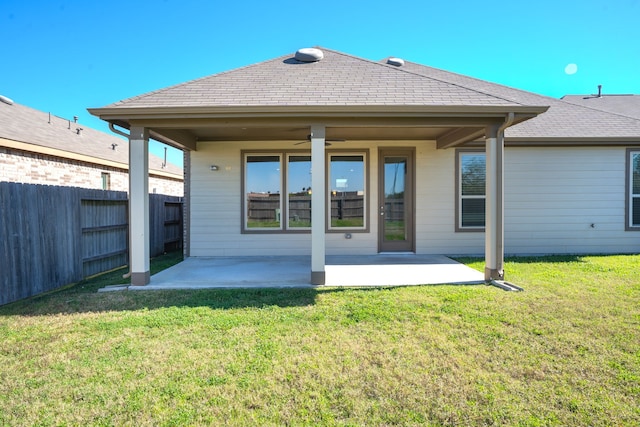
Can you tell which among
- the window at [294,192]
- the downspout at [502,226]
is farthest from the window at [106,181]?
the downspout at [502,226]

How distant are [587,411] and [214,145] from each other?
26.1ft

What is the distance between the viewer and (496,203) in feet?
18.5

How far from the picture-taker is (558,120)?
8.70 metres

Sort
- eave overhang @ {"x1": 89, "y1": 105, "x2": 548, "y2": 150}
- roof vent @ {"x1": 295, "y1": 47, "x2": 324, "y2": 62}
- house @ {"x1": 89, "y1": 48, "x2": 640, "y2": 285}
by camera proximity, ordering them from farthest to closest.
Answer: house @ {"x1": 89, "y1": 48, "x2": 640, "y2": 285}, roof vent @ {"x1": 295, "y1": 47, "x2": 324, "y2": 62}, eave overhang @ {"x1": 89, "y1": 105, "x2": 548, "y2": 150}

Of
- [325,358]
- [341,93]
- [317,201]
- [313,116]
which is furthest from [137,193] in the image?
[325,358]

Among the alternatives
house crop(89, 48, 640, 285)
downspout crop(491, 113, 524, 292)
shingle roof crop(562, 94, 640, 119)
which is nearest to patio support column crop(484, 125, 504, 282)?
downspout crop(491, 113, 524, 292)

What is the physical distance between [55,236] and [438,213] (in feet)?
24.9

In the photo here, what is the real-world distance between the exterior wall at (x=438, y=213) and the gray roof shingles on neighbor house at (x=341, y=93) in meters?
1.00

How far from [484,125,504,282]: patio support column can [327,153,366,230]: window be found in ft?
10.5

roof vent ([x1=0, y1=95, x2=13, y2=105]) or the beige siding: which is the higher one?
roof vent ([x1=0, y1=95, x2=13, y2=105])

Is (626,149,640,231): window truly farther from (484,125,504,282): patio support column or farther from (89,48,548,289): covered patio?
(484,125,504,282): patio support column

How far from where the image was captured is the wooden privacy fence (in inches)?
187

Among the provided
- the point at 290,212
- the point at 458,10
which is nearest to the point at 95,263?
the point at 290,212

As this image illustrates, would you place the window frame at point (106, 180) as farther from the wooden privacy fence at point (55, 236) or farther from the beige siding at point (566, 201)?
the beige siding at point (566, 201)
